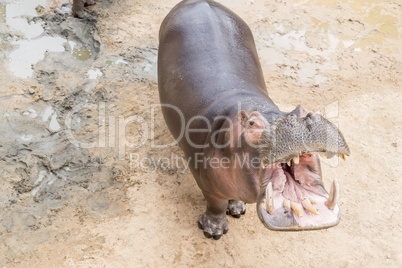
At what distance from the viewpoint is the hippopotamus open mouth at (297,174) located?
2.70m

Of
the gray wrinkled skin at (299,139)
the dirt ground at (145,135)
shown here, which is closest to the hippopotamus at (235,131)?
the gray wrinkled skin at (299,139)

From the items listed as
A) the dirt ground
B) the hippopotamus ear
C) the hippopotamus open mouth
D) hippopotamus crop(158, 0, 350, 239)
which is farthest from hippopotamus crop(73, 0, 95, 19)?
the hippopotamus open mouth

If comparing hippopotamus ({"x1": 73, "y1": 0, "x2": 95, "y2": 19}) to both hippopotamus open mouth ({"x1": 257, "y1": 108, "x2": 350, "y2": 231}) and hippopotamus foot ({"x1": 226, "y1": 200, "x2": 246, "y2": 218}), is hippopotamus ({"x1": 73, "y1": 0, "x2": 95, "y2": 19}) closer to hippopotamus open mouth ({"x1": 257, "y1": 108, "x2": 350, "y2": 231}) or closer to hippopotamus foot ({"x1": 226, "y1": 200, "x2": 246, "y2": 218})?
hippopotamus foot ({"x1": 226, "y1": 200, "x2": 246, "y2": 218})

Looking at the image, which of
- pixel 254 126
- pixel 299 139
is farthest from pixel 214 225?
pixel 299 139

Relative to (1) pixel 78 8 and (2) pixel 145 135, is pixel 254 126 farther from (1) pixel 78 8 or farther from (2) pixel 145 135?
(1) pixel 78 8

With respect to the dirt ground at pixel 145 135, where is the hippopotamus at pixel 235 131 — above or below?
above

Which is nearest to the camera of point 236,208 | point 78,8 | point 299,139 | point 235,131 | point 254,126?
point 299,139

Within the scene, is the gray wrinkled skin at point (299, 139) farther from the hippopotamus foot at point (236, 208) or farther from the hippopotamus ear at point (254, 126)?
the hippopotamus foot at point (236, 208)

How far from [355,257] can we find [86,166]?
2.94 meters

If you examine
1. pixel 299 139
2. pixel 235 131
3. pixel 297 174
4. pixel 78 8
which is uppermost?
pixel 299 139

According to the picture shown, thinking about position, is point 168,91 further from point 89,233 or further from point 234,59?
point 89,233

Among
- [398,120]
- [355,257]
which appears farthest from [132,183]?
[398,120]

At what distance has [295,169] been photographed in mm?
3086

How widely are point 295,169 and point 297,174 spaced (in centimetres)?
4
